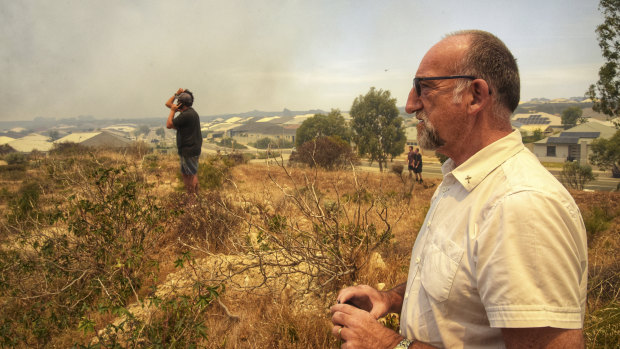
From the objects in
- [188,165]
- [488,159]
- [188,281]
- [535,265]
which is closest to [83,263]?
[188,281]

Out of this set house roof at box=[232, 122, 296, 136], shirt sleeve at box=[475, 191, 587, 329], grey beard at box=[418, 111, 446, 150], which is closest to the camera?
shirt sleeve at box=[475, 191, 587, 329]

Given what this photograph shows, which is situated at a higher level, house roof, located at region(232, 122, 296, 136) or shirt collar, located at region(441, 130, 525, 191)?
house roof, located at region(232, 122, 296, 136)

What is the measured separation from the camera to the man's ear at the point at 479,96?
1.21 m

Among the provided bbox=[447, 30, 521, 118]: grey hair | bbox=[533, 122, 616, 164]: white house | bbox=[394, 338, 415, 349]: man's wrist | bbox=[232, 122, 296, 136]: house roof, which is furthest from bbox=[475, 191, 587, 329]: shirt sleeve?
bbox=[533, 122, 616, 164]: white house

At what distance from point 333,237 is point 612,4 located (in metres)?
17.3

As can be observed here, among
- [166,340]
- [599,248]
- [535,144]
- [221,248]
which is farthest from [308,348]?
[535,144]

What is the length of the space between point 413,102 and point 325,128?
43710 mm

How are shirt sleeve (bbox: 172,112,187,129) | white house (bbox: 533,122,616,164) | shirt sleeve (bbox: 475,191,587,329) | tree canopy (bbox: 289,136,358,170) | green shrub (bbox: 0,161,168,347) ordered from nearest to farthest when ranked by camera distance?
shirt sleeve (bbox: 475,191,587,329) → green shrub (bbox: 0,161,168,347) → shirt sleeve (bbox: 172,112,187,129) → tree canopy (bbox: 289,136,358,170) → white house (bbox: 533,122,616,164)

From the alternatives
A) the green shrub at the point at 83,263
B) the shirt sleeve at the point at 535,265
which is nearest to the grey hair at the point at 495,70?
the shirt sleeve at the point at 535,265

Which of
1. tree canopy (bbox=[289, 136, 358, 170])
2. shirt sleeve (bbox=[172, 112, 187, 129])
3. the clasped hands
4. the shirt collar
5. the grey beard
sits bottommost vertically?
tree canopy (bbox=[289, 136, 358, 170])

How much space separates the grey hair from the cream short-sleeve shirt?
0.14 meters

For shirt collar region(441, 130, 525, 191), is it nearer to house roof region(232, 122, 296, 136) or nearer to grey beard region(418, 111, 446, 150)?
grey beard region(418, 111, 446, 150)

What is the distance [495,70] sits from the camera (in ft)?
4.00

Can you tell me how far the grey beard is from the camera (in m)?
1.35
